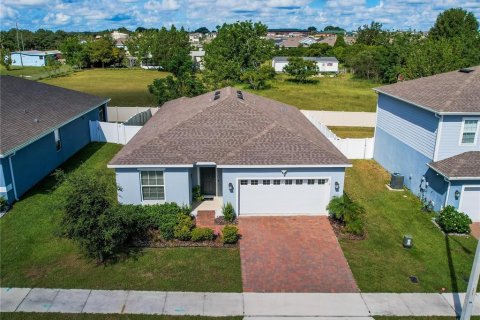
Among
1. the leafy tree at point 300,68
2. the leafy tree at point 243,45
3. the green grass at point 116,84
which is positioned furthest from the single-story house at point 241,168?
the leafy tree at point 243,45

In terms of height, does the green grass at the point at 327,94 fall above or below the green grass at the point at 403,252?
above

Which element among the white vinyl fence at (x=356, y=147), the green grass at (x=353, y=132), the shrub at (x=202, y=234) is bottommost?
the green grass at (x=353, y=132)

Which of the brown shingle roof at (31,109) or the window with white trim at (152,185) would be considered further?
the brown shingle roof at (31,109)

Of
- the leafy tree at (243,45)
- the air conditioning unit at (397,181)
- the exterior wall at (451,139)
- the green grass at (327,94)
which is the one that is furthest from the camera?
the leafy tree at (243,45)

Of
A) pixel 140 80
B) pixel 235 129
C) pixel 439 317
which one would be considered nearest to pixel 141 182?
pixel 235 129

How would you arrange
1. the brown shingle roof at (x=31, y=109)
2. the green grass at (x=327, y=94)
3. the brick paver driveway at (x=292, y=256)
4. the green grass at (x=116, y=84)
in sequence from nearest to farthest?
1. the brick paver driveway at (x=292, y=256)
2. the brown shingle roof at (x=31, y=109)
3. the green grass at (x=327, y=94)
4. the green grass at (x=116, y=84)

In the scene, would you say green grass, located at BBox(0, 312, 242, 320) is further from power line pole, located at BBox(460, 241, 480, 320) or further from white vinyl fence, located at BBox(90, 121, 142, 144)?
white vinyl fence, located at BBox(90, 121, 142, 144)

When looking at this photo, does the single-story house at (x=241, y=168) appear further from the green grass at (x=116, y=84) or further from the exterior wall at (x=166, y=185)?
the green grass at (x=116, y=84)

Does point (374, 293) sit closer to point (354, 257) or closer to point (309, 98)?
point (354, 257)

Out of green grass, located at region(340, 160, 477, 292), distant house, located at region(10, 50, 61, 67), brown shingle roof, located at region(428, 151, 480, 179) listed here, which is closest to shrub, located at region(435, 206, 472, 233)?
green grass, located at region(340, 160, 477, 292)
